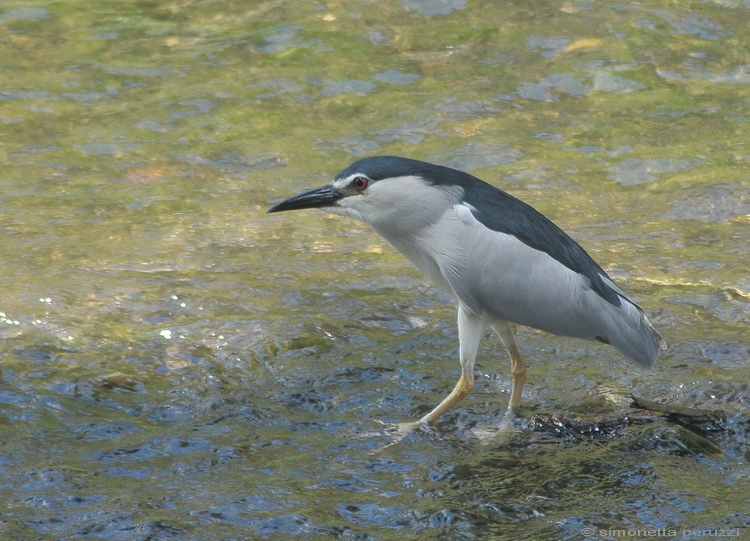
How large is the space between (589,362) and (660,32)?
5700mm

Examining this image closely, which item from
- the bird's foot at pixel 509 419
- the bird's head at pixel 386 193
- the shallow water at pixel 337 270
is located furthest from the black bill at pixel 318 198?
the bird's foot at pixel 509 419

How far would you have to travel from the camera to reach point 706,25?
32.9 feet

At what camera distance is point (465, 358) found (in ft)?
15.9

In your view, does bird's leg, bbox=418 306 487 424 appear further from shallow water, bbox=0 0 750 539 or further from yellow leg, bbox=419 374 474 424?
shallow water, bbox=0 0 750 539

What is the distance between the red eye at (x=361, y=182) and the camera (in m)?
4.79

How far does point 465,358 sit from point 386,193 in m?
0.93

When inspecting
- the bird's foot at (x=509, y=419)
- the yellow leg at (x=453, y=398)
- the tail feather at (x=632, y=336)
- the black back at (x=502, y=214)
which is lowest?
the bird's foot at (x=509, y=419)

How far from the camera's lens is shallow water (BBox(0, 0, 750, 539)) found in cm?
407

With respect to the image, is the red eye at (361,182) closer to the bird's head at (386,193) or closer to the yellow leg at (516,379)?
the bird's head at (386,193)

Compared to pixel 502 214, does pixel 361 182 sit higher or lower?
higher

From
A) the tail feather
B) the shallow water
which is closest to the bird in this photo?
the tail feather

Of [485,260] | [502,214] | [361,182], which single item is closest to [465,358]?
[485,260]

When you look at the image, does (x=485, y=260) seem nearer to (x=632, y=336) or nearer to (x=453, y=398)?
(x=453, y=398)

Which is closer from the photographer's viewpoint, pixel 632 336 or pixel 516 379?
pixel 632 336
